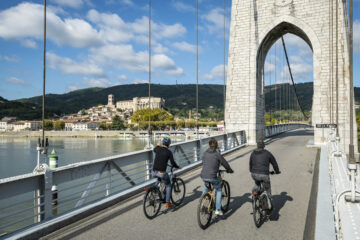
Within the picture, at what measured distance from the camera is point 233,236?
488 cm

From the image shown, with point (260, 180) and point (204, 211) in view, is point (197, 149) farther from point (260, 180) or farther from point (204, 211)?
point (204, 211)

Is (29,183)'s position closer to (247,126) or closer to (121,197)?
(121,197)

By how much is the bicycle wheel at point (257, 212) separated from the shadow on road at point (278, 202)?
0.52 metres

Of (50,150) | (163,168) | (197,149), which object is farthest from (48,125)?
(163,168)

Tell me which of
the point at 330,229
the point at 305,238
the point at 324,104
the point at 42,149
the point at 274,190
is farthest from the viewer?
the point at 324,104

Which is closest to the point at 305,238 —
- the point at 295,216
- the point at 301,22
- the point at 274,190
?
the point at 295,216

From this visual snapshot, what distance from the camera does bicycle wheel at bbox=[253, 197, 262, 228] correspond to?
206 inches

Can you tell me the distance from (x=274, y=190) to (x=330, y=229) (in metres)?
4.75

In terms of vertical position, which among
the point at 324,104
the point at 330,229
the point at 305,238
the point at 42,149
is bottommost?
the point at 305,238

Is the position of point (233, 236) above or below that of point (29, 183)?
Result: below

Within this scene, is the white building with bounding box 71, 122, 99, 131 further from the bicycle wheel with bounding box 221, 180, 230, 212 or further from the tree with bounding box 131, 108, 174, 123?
the bicycle wheel with bounding box 221, 180, 230, 212

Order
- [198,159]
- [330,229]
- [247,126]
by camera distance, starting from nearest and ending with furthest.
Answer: [330,229], [198,159], [247,126]

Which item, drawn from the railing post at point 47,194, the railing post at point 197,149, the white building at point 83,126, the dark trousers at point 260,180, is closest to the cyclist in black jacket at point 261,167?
the dark trousers at point 260,180

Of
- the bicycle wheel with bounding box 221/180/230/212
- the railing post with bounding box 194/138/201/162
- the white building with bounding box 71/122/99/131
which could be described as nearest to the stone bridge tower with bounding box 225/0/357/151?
the railing post with bounding box 194/138/201/162
